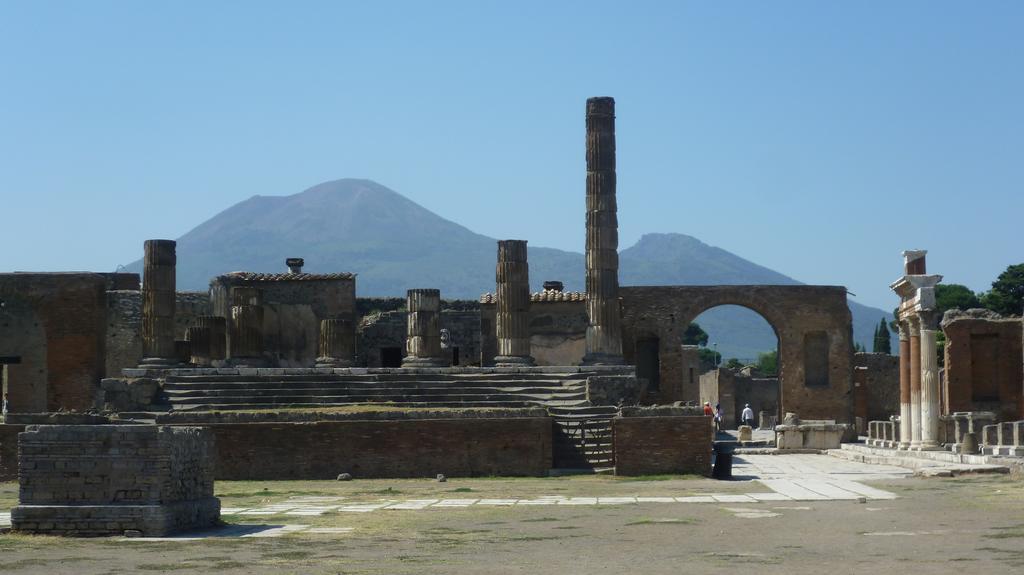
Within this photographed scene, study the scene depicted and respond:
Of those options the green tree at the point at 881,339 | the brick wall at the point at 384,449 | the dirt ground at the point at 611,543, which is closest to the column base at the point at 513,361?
the brick wall at the point at 384,449

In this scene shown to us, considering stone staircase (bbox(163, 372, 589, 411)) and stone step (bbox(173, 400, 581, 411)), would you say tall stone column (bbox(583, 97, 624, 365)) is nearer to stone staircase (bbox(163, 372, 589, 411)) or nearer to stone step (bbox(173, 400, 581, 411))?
stone staircase (bbox(163, 372, 589, 411))

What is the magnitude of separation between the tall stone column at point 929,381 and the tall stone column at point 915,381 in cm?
31

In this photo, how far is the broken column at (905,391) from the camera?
35.2 m

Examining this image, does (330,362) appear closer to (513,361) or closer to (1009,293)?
(513,361)

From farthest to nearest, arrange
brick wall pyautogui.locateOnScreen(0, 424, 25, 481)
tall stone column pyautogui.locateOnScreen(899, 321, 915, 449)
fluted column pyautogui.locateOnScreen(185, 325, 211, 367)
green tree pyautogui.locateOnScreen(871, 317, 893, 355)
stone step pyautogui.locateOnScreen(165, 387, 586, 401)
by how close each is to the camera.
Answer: green tree pyautogui.locateOnScreen(871, 317, 893, 355) → fluted column pyautogui.locateOnScreen(185, 325, 211, 367) → tall stone column pyautogui.locateOnScreen(899, 321, 915, 449) → stone step pyautogui.locateOnScreen(165, 387, 586, 401) → brick wall pyautogui.locateOnScreen(0, 424, 25, 481)

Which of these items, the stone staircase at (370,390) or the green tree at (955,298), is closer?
the stone staircase at (370,390)

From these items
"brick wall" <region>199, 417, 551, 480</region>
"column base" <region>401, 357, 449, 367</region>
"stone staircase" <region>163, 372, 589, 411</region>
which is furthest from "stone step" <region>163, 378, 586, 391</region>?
"brick wall" <region>199, 417, 551, 480</region>

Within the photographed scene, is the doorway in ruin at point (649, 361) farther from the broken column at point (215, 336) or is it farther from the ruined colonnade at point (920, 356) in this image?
the broken column at point (215, 336)

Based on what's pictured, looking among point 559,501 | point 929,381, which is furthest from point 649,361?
point 559,501

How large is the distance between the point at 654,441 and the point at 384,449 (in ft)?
15.4

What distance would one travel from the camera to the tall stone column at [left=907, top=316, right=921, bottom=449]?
3409 centimetres

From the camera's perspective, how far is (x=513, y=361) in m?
33.3

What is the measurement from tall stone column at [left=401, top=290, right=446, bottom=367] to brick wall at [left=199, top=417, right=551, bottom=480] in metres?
7.40

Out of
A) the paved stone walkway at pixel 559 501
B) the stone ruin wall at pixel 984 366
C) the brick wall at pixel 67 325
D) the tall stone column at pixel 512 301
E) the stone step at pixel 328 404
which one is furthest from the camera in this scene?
the stone ruin wall at pixel 984 366
